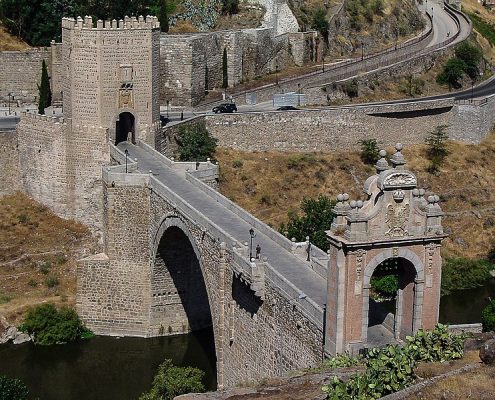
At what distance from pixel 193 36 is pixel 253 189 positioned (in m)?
11.7

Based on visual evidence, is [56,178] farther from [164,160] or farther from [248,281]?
[248,281]

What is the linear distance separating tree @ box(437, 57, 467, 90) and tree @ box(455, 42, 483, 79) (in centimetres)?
114

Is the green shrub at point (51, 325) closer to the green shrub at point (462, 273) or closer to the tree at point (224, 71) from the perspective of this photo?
the green shrub at point (462, 273)

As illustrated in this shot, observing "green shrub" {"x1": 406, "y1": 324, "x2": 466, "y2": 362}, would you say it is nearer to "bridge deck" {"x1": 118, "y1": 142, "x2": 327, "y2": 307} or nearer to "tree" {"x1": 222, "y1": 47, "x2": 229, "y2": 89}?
"bridge deck" {"x1": 118, "y1": 142, "x2": 327, "y2": 307}

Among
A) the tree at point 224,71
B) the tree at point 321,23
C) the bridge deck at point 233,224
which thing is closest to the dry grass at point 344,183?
the bridge deck at point 233,224

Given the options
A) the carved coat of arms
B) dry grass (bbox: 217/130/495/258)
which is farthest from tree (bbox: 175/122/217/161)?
the carved coat of arms

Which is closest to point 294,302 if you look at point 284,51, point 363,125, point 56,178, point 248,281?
point 248,281

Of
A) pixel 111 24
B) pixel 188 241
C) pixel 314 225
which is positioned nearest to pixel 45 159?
pixel 111 24

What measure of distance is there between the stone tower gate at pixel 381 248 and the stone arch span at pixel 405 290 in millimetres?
27

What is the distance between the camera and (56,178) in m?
55.9

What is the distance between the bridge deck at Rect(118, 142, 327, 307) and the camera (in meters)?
36.3

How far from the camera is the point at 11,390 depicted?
133 ft

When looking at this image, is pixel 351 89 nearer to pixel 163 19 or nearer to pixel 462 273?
pixel 163 19

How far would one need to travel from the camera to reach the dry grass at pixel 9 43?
70.5 m
